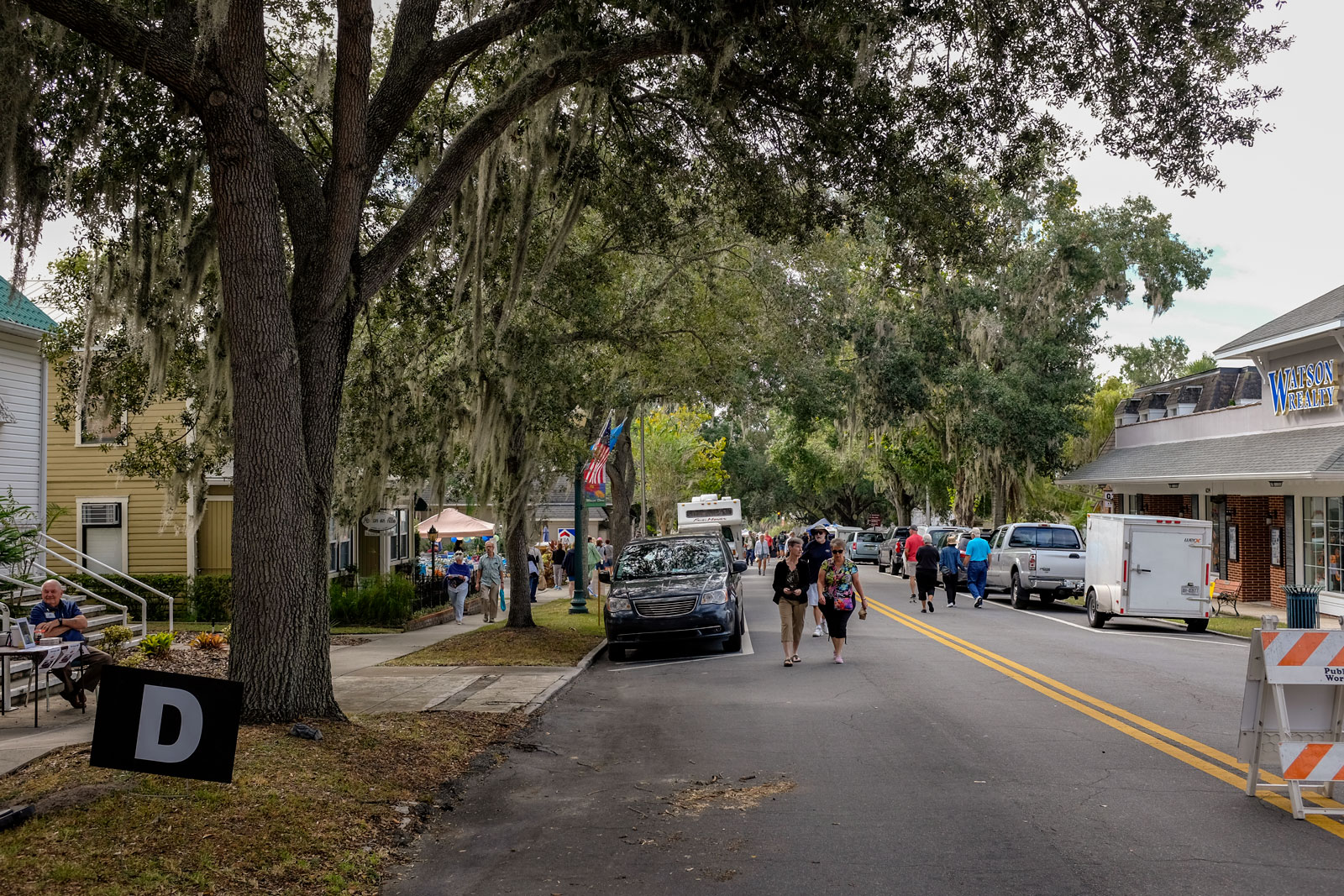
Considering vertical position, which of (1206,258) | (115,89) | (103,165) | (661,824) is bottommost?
(661,824)

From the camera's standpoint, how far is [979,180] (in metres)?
15.0

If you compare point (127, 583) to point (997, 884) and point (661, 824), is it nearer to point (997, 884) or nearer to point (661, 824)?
point (661, 824)

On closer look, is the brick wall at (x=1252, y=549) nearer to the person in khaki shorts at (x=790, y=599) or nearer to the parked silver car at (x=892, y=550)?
the parked silver car at (x=892, y=550)

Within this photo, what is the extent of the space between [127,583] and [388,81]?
1624 cm

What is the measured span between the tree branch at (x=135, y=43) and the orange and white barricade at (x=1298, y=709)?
8.46 meters

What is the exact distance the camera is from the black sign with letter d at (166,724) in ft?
19.9

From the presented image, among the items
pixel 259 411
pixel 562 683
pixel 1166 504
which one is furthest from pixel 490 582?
pixel 1166 504

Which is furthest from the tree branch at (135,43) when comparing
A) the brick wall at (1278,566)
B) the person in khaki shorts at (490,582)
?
the brick wall at (1278,566)

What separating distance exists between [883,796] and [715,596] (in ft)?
30.4

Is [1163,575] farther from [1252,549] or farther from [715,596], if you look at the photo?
[1252,549]

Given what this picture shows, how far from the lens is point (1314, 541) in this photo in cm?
2469

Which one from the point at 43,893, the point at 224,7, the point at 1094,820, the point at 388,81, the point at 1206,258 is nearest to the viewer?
the point at 43,893

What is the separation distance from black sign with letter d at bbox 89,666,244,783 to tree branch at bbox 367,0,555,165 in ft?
16.5

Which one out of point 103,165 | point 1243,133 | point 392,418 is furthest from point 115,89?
point 1243,133
